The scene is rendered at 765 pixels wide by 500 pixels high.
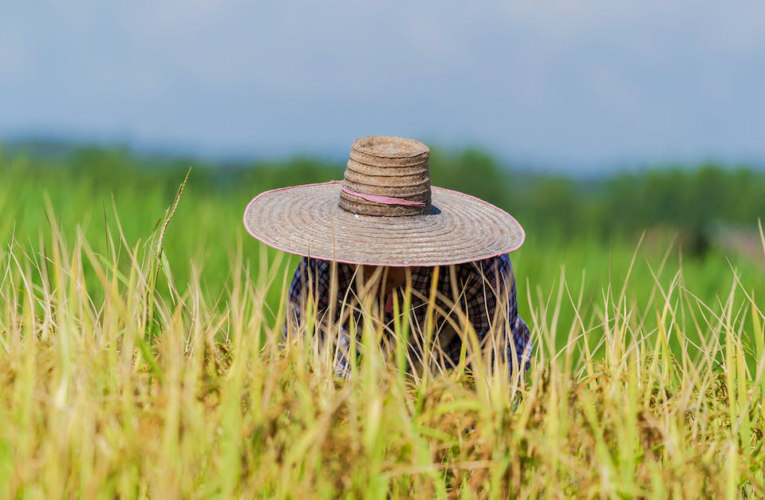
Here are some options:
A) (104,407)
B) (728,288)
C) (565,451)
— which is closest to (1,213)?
(104,407)

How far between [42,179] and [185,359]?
404cm

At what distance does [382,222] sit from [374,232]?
0.20 ft

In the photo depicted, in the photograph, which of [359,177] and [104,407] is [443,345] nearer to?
[359,177]

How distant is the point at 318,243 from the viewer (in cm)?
Result: 250

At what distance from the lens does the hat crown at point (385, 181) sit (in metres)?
2.59

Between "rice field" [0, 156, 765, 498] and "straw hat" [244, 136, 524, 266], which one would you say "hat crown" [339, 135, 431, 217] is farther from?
"rice field" [0, 156, 765, 498]

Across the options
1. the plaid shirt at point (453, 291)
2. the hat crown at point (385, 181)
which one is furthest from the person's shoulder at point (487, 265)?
the hat crown at point (385, 181)

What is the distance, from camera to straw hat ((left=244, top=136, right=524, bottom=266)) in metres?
2.49

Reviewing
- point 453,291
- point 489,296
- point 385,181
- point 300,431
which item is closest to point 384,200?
point 385,181

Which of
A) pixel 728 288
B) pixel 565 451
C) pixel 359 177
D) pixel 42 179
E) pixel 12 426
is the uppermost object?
pixel 359 177

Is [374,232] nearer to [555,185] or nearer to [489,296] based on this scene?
[489,296]

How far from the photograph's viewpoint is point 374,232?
8.34 feet

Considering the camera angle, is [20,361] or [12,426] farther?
[20,361]

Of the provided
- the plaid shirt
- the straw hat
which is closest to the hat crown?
the straw hat
